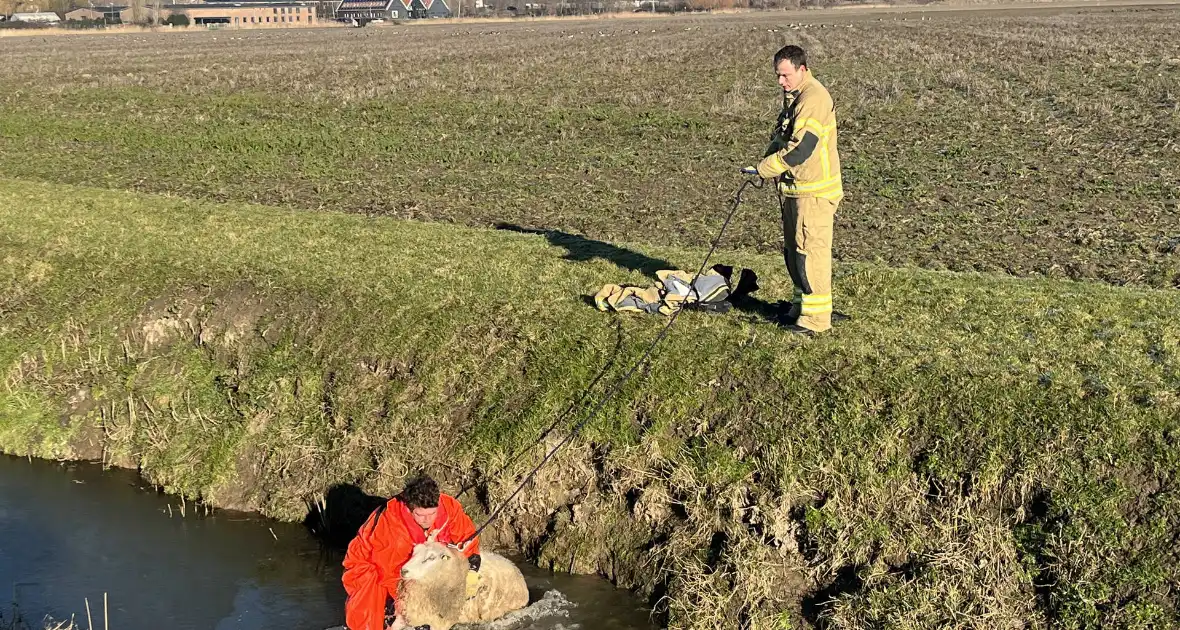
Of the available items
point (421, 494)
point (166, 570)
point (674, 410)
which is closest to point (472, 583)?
point (421, 494)

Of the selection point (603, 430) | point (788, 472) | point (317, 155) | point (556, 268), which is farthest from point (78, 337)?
point (317, 155)

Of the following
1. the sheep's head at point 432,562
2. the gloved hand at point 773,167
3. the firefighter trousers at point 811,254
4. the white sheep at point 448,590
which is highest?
the gloved hand at point 773,167

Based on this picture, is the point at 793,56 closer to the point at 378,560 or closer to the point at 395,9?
the point at 378,560

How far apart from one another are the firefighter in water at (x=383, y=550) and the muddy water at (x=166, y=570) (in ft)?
3.61

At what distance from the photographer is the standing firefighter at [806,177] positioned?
9.59 metres

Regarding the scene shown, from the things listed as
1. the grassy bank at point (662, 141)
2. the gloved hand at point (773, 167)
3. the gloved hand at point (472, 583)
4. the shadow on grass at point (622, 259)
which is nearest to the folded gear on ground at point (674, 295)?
the shadow on grass at point (622, 259)

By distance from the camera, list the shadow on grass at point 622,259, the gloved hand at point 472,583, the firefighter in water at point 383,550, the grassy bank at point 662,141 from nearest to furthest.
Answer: the firefighter in water at point 383,550, the gloved hand at point 472,583, the shadow on grass at point 622,259, the grassy bank at point 662,141

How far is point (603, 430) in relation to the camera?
9648 millimetres

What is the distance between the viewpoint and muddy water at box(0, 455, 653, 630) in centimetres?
867

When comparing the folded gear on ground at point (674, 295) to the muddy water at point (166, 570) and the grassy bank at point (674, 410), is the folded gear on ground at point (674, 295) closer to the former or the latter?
the grassy bank at point (674, 410)

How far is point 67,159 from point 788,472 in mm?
21194

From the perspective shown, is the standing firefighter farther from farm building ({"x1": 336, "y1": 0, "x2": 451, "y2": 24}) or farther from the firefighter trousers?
farm building ({"x1": 336, "y1": 0, "x2": 451, "y2": 24})

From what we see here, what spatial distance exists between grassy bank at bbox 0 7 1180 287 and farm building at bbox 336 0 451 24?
342 ft

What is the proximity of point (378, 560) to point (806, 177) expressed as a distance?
193 inches
